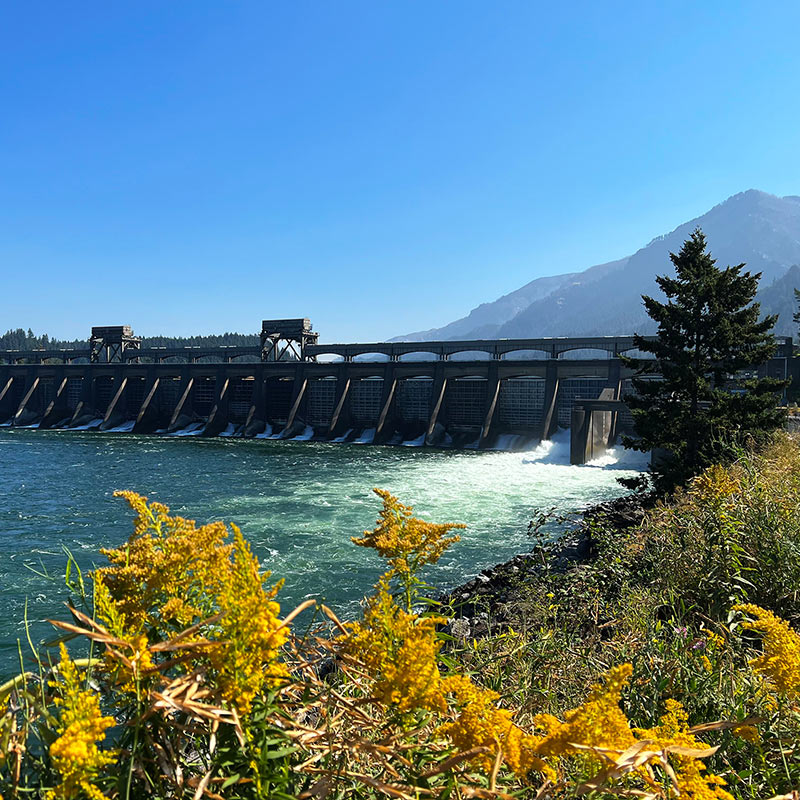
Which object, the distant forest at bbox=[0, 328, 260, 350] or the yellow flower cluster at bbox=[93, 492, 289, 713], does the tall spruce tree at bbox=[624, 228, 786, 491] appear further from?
the distant forest at bbox=[0, 328, 260, 350]

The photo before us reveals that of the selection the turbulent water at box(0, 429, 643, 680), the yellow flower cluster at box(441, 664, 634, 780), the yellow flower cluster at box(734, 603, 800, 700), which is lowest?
the turbulent water at box(0, 429, 643, 680)

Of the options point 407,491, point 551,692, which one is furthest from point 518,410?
point 551,692

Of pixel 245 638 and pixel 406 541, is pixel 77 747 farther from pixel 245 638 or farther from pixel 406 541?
pixel 406 541

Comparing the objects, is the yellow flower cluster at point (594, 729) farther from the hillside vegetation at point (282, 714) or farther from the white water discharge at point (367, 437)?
the white water discharge at point (367, 437)

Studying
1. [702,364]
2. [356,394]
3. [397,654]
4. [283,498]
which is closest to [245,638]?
[397,654]

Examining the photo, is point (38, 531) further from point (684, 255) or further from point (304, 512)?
point (684, 255)

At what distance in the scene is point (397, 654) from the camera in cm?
170

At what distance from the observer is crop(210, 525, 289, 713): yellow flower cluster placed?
4.61 ft

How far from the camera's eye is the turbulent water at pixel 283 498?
1284cm

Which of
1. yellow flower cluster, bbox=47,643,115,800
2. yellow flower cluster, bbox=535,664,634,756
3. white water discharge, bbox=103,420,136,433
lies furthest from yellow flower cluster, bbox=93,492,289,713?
white water discharge, bbox=103,420,136,433

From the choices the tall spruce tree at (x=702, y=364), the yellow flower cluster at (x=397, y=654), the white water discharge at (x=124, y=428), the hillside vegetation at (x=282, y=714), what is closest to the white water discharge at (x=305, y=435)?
the white water discharge at (x=124, y=428)

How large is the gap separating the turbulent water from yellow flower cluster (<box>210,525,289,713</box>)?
18.4 ft

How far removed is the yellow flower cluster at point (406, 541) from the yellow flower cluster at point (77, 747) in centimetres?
109

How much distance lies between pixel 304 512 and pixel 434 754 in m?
18.7
